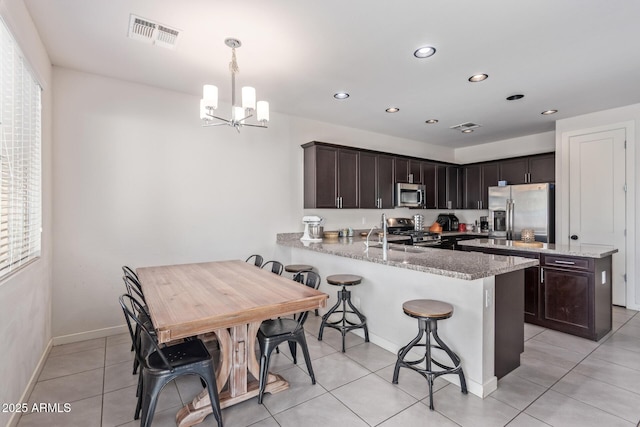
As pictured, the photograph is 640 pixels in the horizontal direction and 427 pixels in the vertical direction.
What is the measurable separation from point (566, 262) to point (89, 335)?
499 centimetres

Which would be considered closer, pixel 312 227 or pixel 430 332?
pixel 430 332

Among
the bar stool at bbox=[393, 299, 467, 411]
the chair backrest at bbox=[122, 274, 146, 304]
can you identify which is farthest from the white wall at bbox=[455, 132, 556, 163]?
the chair backrest at bbox=[122, 274, 146, 304]

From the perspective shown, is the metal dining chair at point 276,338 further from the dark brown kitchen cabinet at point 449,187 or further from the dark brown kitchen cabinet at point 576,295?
the dark brown kitchen cabinet at point 449,187

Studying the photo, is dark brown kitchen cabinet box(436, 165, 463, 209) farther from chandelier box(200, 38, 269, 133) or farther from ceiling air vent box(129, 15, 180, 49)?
ceiling air vent box(129, 15, 180, 49)

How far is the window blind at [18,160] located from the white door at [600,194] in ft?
20.6

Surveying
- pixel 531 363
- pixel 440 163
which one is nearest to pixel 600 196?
pixel 440 163

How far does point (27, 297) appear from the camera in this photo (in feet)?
7.42

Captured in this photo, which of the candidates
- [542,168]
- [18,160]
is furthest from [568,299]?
[18,160]

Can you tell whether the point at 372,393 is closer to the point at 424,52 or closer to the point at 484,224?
the point at 424,52

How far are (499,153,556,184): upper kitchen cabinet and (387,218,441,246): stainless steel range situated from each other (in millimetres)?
1695

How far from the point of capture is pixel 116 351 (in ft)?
9.93

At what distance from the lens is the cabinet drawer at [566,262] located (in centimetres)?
315

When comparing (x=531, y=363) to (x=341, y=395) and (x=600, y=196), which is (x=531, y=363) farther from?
(x=600, y=196)

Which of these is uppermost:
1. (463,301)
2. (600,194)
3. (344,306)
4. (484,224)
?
(600,194)
